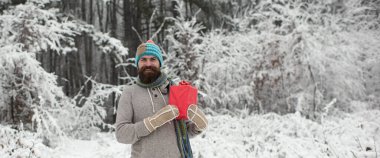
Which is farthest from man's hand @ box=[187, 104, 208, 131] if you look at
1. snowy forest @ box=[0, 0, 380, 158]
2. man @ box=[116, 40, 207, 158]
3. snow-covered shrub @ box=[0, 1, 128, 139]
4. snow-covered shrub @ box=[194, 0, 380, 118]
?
snow-covered shrub @ box=[194, 0, 380, 118]

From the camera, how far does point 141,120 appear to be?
207 cm

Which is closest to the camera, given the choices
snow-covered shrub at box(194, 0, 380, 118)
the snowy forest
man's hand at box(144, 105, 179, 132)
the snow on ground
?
man's hand at box(144, 105, 179, 132)

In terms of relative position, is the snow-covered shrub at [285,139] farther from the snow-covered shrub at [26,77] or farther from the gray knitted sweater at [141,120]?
the snow-covered shrub at [26,77]

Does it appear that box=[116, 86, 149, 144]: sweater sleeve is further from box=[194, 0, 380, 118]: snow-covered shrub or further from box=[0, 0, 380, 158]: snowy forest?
box=[194, 0, 380, 118]: snow-covered shrub

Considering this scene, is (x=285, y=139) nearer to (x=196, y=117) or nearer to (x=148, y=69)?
(x=196, y=117)

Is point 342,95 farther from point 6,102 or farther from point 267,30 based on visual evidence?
point 6,102

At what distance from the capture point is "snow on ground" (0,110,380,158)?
4.97 metres

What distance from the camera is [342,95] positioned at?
10.6 meters

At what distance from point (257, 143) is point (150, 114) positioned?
13.7 ft

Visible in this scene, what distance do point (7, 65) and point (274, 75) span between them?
7404mm

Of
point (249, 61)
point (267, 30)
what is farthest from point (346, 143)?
point (267, 30)

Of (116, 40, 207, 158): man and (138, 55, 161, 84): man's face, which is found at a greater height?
(138, 55, 161, 84): man's face

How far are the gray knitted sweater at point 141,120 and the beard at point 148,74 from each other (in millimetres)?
68

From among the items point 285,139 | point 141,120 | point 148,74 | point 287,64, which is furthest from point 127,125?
point 287,64
